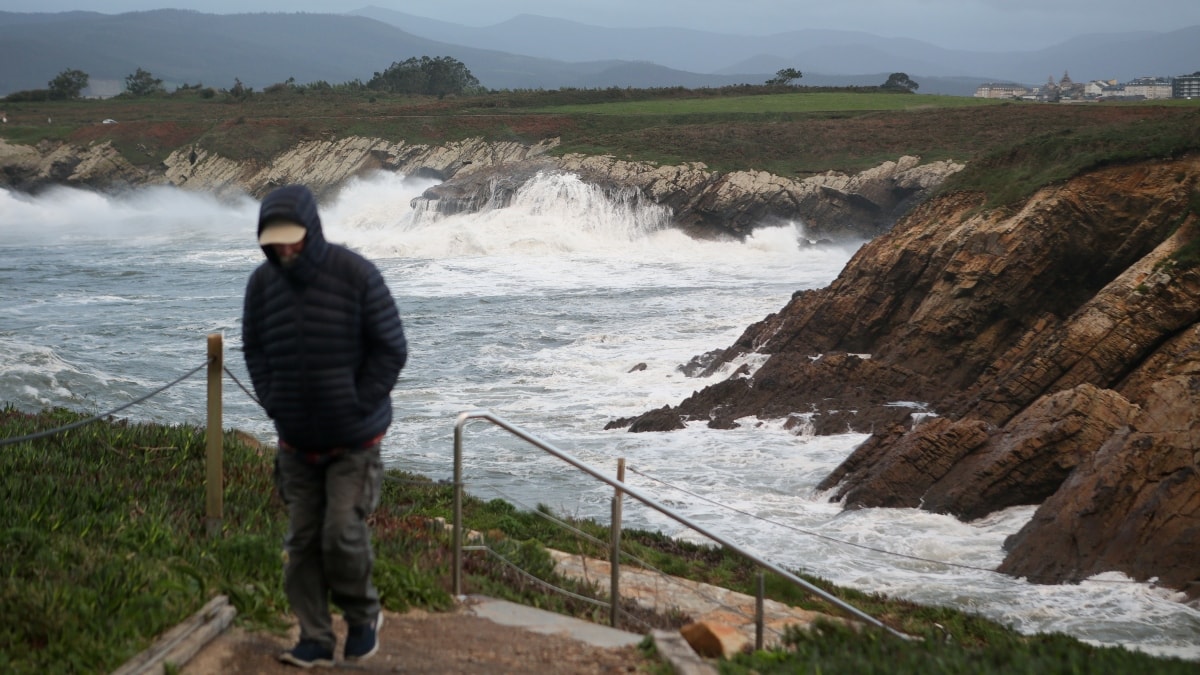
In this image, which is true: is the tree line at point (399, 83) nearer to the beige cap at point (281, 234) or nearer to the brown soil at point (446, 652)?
the brown soil at point (446, 652)

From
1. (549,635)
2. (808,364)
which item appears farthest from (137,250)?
(549,635)

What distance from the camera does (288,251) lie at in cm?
481

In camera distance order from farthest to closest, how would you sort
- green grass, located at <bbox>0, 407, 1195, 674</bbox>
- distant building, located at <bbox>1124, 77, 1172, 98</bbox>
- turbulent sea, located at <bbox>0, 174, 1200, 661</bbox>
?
distant building, located at <bbox>1124, 77, 1172, 98</bbox>
turbulent sea, located at <bbox>0, 174, 1200, 661</bbox>
green grass, located at <bbox>0, 407, 1195, 674</bbox>

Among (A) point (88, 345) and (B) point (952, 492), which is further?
(A) point (88, 345)

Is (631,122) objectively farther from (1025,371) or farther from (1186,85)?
(1186,85)

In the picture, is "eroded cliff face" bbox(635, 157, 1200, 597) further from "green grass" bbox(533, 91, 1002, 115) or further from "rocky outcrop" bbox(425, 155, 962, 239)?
"green grass" bbox(533, 91, 1002, 115)

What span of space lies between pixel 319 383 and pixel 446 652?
147cm

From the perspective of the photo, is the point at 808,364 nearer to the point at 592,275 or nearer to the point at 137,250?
the point at 592,275

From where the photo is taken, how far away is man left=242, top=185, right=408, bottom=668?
486 cm

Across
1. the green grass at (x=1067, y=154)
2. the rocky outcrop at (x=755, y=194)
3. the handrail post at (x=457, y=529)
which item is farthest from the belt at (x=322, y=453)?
the rocky outcrop at (x=755, y=194)

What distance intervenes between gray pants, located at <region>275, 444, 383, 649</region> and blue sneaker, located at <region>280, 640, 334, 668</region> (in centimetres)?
3

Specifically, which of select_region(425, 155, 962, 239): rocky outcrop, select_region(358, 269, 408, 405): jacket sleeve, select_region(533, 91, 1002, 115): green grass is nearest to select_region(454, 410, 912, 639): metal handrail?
select_region(358, 269, 408, 405): jacket sleeve

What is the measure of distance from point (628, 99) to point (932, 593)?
7494 centimetres

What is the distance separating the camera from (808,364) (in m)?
20.0
